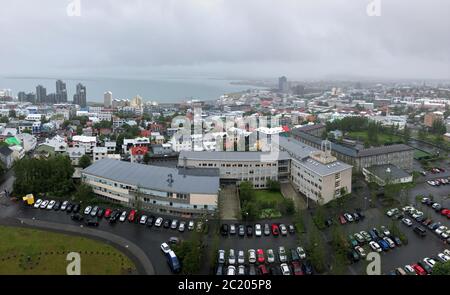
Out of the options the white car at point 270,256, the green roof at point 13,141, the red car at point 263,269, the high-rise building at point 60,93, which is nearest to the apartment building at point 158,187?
the white car at point 270,256

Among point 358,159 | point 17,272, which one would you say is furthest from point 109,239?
point 358,159

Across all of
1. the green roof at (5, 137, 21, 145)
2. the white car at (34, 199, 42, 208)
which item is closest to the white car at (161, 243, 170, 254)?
the white car at (34, 199, 42, 208)

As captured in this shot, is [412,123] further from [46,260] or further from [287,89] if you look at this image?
[287,89]

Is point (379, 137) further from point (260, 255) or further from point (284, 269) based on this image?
point (284, 269)

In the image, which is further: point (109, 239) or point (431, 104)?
point (431, 104)

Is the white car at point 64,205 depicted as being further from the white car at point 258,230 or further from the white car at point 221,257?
the white car at point 258,230

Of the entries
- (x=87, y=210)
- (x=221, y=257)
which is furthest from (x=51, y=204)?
(x=221, y=257)
